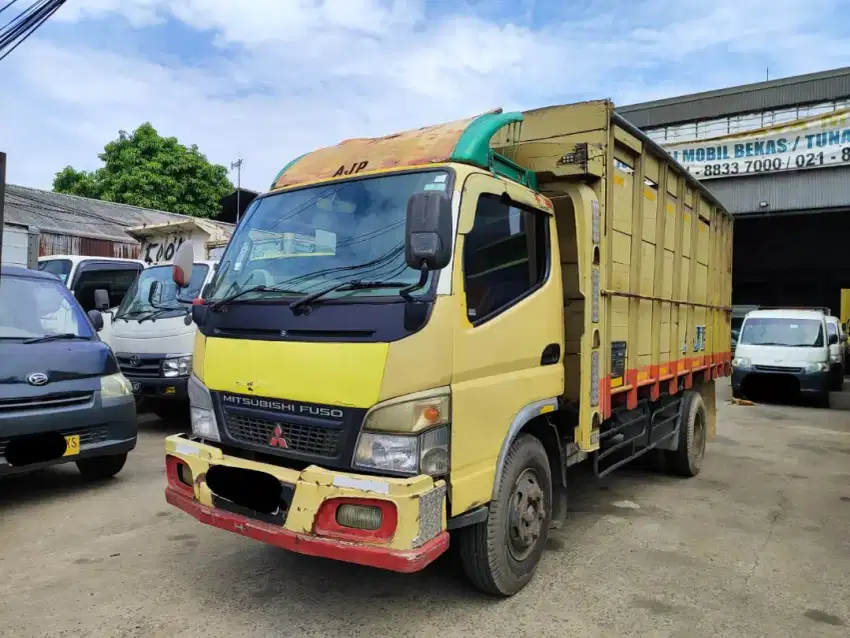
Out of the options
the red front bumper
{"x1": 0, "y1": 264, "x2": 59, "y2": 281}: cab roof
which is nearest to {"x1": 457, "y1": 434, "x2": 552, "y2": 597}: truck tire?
the red front bumper

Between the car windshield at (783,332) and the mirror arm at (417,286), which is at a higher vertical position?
the mirror arm at (417,286)

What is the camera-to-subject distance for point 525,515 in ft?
12.1

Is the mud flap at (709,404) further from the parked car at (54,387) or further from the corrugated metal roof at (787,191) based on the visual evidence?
the corrugated metal roof at (787,191)

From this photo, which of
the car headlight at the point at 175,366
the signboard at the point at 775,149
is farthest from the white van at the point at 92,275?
the signboard at the point at 775,149

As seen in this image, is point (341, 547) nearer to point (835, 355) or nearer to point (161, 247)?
point (161, 247)

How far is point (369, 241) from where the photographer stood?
3.39 m

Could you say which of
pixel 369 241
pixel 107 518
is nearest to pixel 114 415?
pixel 107 518

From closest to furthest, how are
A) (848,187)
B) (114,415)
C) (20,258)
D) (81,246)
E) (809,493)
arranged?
(114,415) → (809,493) → (20,258) → (848,187) → (81,246)

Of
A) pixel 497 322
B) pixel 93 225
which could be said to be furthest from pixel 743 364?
pixel 93 225

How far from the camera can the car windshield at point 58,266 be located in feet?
30.7

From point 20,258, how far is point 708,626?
8983 mm

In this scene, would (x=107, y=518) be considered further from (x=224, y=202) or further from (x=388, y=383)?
(x=224, y=202)

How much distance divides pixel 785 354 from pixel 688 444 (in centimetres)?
763

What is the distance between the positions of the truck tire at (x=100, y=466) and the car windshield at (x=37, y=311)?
3.59 feet
